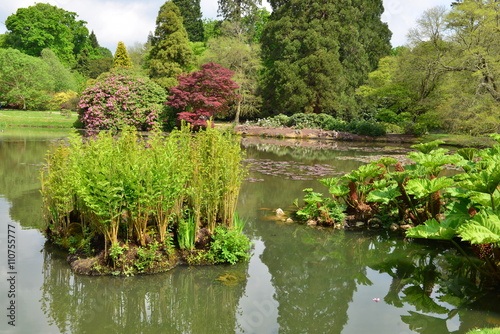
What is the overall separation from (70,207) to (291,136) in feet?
71.0

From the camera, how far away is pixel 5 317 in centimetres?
307

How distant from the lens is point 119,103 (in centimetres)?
2362

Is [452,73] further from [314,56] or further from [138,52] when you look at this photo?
[138,52]

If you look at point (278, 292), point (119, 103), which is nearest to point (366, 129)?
point (119, 103)

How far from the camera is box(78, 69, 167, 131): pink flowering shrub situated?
2323 centimetres

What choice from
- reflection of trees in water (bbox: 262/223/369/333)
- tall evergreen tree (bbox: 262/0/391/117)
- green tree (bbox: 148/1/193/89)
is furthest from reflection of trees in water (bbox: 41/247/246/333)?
green tree (bbox: 148/1/193/89)

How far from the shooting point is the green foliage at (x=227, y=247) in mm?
4270

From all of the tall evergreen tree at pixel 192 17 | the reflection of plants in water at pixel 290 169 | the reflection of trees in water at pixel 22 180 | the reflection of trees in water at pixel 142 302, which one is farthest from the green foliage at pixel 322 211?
the tall evergreen tree at pixel 192 17

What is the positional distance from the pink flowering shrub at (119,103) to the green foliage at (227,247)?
19.5m

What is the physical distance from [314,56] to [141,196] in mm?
25234

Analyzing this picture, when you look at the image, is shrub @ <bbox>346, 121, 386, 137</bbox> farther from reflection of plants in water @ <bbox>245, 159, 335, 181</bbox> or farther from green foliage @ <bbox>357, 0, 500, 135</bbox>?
reflection of plants in water @ <bbox>245, 159, 335, 181</bbox>

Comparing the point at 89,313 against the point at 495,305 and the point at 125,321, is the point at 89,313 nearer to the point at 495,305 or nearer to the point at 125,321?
the point at 125,321

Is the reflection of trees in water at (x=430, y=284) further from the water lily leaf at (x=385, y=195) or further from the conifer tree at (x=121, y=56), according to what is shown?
the conifer tree at (x=121, y=56)

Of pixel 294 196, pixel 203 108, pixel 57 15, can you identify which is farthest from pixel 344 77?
pixel 57 15
